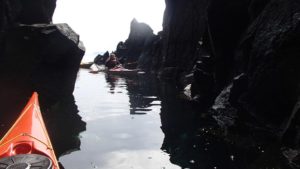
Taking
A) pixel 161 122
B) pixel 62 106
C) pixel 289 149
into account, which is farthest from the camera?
pixel 62 106

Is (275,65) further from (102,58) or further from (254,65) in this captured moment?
(102,58)

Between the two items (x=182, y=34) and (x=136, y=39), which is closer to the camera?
(x=182, y=34)

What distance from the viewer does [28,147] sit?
8.22m

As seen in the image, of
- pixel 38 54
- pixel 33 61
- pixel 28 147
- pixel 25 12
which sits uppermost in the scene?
pixel 25 12

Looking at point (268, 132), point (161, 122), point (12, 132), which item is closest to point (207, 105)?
point (161, 122)

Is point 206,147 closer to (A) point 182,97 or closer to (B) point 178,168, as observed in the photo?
(B) point 178,168

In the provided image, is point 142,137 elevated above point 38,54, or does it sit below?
below

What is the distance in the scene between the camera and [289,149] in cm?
1005

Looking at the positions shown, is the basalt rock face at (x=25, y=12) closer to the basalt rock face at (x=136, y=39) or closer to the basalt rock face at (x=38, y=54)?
the basalt rock face at (x=38, y=54)

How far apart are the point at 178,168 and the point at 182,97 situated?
16192 millimetres

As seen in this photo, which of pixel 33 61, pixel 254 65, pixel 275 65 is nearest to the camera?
pixel 275 65

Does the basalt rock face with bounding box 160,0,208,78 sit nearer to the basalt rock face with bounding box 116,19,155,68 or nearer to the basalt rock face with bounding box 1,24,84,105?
the basalt rock face with bounding box 1,24,84,105

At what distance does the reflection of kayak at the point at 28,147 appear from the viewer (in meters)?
6.63

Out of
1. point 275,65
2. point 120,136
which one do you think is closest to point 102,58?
point 120,136
